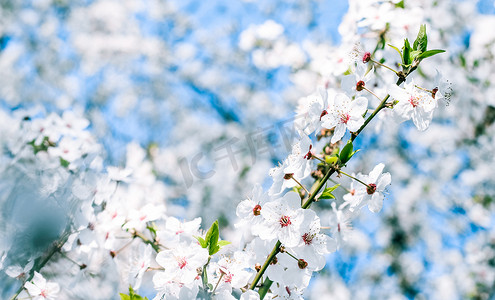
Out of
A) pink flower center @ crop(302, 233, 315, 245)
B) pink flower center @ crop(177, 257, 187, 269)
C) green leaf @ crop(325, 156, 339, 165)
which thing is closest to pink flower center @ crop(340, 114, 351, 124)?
green leaf @ crop(325, 156, 339, 165)

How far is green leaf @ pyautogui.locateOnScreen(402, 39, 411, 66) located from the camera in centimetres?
104

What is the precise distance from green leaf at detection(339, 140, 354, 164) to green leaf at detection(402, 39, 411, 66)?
305 mm

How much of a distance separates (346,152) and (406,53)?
0.34 metres

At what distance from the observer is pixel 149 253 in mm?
1271

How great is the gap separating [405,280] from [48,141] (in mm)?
6395

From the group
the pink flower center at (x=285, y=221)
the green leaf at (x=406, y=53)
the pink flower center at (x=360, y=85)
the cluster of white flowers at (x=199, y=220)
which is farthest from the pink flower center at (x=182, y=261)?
the green leaf at (x=406, y=53)

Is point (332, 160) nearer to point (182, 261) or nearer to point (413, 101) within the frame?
point (413, 101)

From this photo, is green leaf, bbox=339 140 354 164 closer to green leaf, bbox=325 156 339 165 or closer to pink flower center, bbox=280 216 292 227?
green leaf, bbox=325 156 339 165

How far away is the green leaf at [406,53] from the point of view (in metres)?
1.04

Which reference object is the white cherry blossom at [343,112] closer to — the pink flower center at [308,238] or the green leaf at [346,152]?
the green leaf at [346,152]

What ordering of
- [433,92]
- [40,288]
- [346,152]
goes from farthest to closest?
[40,288] < [433,92] < [346,152]

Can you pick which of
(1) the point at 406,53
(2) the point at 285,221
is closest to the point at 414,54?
(1) the point at 406,53

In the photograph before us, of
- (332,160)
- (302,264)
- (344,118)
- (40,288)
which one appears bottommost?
(40,288)

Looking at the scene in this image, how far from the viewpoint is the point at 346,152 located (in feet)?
3.25
